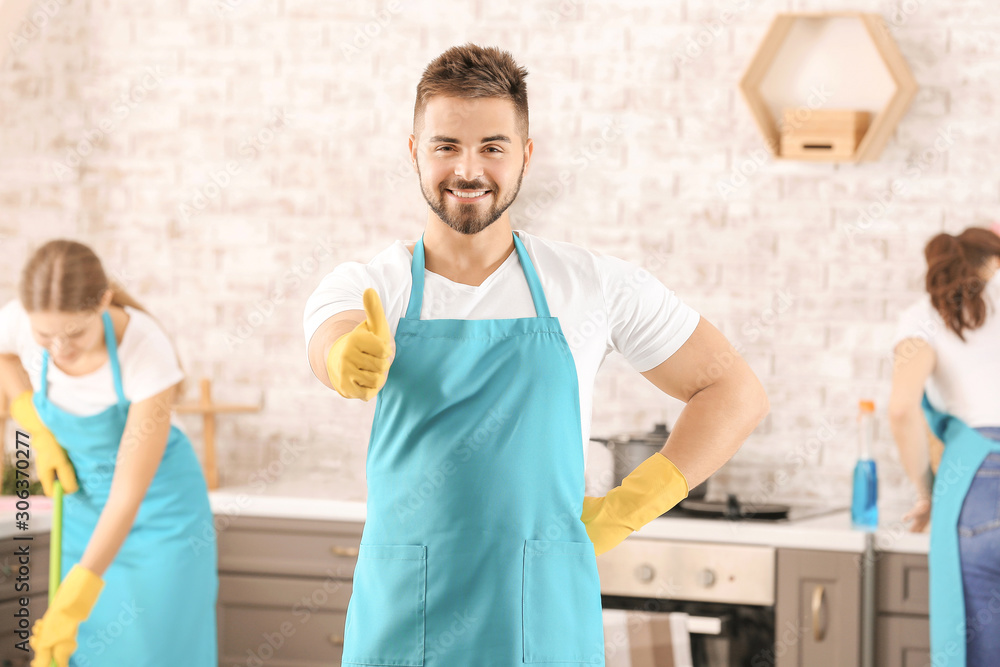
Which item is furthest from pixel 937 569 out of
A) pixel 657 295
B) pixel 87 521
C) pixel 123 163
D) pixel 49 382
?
pixel 123 163

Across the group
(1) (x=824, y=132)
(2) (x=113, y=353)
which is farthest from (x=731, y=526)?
(2) (x=113, y=353)

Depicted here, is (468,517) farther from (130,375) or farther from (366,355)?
(130,375)

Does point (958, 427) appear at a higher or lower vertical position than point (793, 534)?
higher

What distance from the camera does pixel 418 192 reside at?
3.35 metres

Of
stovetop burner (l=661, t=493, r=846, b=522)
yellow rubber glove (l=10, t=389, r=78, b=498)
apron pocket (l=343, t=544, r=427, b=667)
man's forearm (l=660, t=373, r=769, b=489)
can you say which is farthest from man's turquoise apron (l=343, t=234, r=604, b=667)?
stovetop burner (l=661, t=493, r=846, b=522)

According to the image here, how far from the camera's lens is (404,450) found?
1.27 meters

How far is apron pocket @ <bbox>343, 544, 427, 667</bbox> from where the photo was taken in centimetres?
125

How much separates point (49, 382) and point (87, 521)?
0.37 meters

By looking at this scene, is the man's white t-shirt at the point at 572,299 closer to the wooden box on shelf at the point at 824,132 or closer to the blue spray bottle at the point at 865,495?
the blue spray bottle at the point at 865,495

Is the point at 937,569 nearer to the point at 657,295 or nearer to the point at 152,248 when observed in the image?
the point at 657,295

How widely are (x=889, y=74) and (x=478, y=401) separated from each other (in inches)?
90.4

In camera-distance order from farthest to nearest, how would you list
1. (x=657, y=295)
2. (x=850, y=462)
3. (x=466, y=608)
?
(x=850, y=462) → (x=657, y=295) → (x=466, y=608)

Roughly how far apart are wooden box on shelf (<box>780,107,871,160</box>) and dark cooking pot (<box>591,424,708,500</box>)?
1.03 m

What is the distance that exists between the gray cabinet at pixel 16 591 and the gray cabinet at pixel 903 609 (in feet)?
7.79
